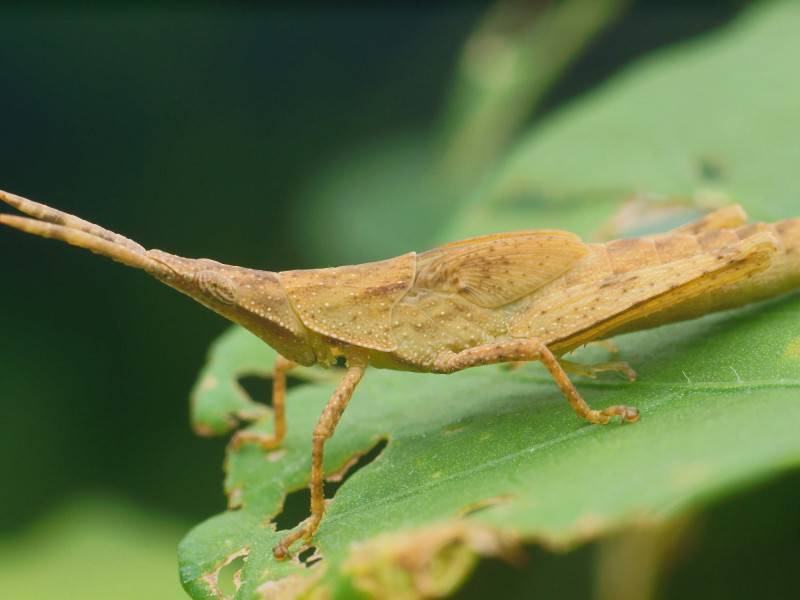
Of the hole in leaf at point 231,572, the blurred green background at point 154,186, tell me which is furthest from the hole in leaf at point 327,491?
the blurred green background at point 154,186

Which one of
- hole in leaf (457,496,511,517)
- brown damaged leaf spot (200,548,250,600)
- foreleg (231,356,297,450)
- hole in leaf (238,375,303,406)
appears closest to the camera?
hole in leaf (457,496,511,517)

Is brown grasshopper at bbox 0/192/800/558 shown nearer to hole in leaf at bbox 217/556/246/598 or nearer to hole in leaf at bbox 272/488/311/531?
hole in leaf at bbox 272/488/311/531

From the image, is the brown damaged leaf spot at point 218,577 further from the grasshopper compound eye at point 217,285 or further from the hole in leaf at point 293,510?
the grasshopper compound eye at point 217,285

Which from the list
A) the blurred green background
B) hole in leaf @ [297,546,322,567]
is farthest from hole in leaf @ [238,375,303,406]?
hole in leaf @ [297,546,322,567]

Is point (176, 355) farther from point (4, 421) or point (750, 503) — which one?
point (750, 503)

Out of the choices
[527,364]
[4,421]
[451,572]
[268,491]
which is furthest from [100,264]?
[451,572]

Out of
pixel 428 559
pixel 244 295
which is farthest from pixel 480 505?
pixel 244 295
